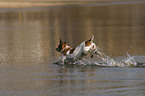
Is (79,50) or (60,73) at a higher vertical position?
(79,50)

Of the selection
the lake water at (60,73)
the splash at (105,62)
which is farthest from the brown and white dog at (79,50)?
the lake water at (60,73)

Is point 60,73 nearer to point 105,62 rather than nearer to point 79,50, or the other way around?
point 79,50

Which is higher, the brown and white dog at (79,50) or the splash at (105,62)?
the brown and white dog at (79,50)

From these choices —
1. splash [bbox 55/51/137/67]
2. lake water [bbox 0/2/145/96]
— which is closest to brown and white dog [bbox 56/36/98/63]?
splash [bbox 55/51/137/67]

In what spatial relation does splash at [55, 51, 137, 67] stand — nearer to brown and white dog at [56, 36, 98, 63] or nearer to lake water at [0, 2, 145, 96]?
brown and white dog at [56, 36, 98, 63]

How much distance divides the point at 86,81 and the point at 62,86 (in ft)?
2.45

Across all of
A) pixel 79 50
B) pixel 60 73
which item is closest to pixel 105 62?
pixel 79 50

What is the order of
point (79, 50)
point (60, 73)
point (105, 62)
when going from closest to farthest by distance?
1. point (60, 73)
2. point (79, 50)
3. point (105, 62)

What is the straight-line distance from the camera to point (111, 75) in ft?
33.8

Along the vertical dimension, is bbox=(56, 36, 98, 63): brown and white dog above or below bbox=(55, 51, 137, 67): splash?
above

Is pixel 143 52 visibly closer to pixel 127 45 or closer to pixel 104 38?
pixel 127 45

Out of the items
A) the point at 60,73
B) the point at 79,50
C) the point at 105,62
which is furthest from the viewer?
the point at 105,62

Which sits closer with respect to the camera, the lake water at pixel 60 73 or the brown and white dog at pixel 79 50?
the lake water at pixel 60 73

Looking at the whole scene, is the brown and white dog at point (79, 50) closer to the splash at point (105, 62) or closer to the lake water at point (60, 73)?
the splash at point (105, 62)
